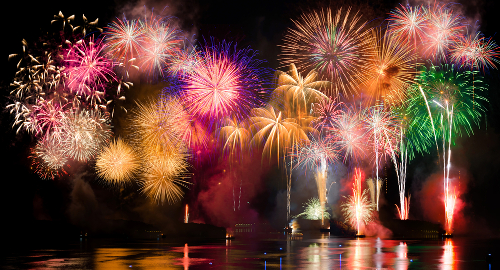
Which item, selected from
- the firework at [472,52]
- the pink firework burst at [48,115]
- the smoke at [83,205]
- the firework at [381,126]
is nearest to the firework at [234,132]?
the firework at [381,126]

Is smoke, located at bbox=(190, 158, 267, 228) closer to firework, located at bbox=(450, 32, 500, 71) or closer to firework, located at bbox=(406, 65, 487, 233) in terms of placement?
firework, located at bbox=(406, 65, 487, 233)

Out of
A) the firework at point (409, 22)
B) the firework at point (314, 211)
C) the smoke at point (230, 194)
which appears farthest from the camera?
the smoke at point (230, 194)

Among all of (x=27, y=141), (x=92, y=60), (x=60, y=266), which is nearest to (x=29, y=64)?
(x=92, y=60)

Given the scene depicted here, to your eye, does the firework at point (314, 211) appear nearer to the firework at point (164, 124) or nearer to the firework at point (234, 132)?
the firework at point (234, 132)

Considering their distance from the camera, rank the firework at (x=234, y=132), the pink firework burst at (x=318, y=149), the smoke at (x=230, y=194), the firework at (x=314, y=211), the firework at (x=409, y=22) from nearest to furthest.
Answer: the firework at (x=409, y=22) < the firework at (x=234, y=132) < the pink firework burst at (x=318, y=149) < the firework at (x=314, y=211) < the smoke at (x=230, y=194)

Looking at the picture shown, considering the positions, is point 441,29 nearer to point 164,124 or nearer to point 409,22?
point 409,22

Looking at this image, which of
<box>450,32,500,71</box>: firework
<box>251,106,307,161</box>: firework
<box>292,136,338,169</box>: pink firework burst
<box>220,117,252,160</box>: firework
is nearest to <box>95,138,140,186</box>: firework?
<box>220,117,252,160</box>: firework

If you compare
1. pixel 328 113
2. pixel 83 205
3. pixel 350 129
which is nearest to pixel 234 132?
pixel 328 113
